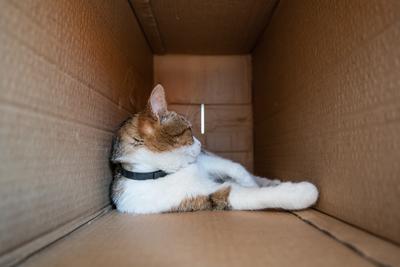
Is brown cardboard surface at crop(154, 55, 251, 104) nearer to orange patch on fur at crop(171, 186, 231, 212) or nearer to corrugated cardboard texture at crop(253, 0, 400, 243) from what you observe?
corrugated cardboard texture at crop(253, 0, 400, 243)

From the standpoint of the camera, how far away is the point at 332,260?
634mm

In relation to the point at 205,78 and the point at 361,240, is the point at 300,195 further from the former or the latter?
the point at 205,78

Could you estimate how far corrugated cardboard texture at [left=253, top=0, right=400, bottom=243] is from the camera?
73 cm

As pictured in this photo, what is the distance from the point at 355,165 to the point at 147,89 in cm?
143

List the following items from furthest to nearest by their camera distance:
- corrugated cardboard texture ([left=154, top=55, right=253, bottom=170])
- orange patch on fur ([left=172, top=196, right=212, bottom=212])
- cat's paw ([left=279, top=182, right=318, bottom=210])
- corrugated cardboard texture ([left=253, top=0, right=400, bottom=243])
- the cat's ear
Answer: corrugated cardboard texture ([left=154, top=55, right=253, bottom=170]) → the cat's ear → orange patch on fur ([left=172, top=196, right=212, bottom=212]) → cat's paw ([left=279, top=182, right=318, bottom=210]) → corrugated cardboard texture ([left=253, top=0, right=400, bottom=243])

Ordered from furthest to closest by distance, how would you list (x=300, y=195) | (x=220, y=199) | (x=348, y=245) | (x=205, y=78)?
(x=205, y=78), (x=220, y=199), (x=300, y=195), (x=348, y=245)

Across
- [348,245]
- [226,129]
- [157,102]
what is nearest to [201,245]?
[348,245]

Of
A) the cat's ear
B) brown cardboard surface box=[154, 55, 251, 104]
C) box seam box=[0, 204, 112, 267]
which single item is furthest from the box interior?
brown cardboard surface box=[154, 55, 251, 104]

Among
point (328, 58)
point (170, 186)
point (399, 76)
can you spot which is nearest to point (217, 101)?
point (170, 186)

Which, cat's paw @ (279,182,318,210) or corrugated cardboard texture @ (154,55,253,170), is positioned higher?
corrugated cardboard texture @ (154,55,253,170)

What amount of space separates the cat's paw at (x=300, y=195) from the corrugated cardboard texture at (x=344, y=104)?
29 millimetres

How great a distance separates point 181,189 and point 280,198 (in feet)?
1.13

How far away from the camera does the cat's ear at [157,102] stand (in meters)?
1.37

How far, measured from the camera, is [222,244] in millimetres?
753
